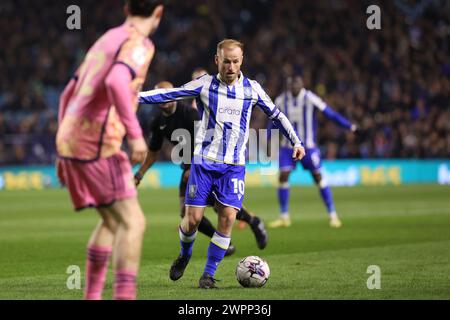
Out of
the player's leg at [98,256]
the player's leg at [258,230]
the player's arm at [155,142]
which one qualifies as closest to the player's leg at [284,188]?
the player's leg at [258,230]

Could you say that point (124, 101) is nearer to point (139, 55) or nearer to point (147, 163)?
point (139, 55)

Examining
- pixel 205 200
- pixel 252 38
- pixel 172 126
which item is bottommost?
pixel 205 200

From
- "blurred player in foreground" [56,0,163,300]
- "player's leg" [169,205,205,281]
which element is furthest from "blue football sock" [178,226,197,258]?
"blurred player in foreground" [56,0,163,300]

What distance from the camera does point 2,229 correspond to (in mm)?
14977

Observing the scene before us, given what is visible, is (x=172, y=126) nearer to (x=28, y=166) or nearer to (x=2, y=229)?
(x=2, y=229)

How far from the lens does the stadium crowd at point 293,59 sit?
2744 cm

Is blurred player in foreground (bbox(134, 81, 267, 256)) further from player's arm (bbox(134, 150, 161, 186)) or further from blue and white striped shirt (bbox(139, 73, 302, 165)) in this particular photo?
blue and white striped shirt (bbox(139, 73, 302, 165))

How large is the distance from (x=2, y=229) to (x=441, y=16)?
1911cm

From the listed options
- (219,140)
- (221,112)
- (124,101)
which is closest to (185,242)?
(219,140)

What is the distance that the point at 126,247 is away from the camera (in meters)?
5.75

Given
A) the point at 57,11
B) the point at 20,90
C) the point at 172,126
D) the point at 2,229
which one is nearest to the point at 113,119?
the point at 172,126

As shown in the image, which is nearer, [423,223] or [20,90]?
[423,223]

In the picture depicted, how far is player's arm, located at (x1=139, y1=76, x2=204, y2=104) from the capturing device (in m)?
8.05

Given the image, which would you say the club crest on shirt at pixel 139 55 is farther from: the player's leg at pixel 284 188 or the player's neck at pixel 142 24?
the player's leg at pixel 284 188
